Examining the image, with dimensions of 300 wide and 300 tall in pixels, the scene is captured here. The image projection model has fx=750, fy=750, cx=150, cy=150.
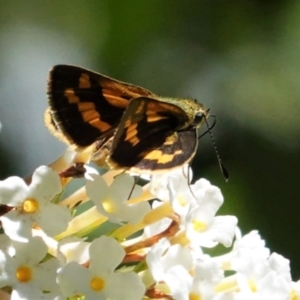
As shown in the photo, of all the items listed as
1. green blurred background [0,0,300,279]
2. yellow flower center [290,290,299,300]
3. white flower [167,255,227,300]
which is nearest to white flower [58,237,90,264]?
white flower [167,255,227,300]

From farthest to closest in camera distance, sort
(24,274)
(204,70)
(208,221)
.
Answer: (204,70), (208,221), (24,274)

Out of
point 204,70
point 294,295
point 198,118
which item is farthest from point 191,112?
point 204,70

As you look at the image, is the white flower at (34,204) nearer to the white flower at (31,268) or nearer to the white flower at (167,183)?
the white flower at (31,268)

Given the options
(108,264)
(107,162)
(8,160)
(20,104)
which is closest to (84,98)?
(107,162)

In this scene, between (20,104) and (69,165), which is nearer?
(69,165)

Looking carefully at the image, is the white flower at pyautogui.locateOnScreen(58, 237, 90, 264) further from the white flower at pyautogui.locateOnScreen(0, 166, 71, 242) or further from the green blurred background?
the green blurred background

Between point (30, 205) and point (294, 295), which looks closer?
point (30, 205)

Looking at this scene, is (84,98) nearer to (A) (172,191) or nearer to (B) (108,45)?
(A) (172,191)

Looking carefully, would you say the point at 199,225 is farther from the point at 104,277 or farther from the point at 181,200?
the point at 104,277
